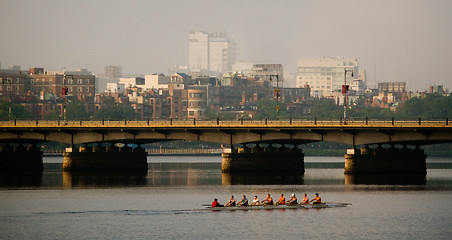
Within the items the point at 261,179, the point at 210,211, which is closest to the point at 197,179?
the point at 261,179

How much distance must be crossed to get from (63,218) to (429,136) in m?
59.2

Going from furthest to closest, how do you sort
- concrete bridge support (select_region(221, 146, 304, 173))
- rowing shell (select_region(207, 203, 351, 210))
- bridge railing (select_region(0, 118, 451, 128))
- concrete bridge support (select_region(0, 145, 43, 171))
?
concrete bridge support (select_region(0, 145, 43, 171)), concrete bridge support (select_region(221, 146, 304, 173)), bridge railing (select_region(0, 118, 451, 128)), rowing shell (select_region(207, 203, 351, 210))

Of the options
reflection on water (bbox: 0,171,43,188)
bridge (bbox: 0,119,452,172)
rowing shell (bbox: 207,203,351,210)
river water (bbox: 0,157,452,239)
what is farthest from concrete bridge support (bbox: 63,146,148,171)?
rowing shell (bbox: 207,203,351,210)

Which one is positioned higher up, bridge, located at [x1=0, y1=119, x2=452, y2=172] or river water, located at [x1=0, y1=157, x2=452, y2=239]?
bridge, located at [x1=0, y1=119, x2=452, y2=172]

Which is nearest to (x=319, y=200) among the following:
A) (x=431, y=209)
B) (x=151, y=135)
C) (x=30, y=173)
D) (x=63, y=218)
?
(x=431, y=209)

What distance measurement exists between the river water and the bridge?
5471mm

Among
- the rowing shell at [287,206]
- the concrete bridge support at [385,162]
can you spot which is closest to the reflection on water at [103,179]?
the concrete bridge support at [385,162]

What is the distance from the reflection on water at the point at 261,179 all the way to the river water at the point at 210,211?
0.15m

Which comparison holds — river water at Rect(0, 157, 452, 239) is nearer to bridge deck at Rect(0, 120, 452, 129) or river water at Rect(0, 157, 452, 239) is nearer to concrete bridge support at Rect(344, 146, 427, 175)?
concrete bridge support at Rect(344, 146, 427, 175)

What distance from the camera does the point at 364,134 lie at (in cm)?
14250

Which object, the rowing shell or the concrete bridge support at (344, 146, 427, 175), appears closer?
the rowing shell

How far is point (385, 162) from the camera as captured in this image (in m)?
142

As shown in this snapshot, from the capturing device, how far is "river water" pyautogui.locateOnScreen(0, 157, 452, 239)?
8819 centimetres

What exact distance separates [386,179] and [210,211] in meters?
46.7
